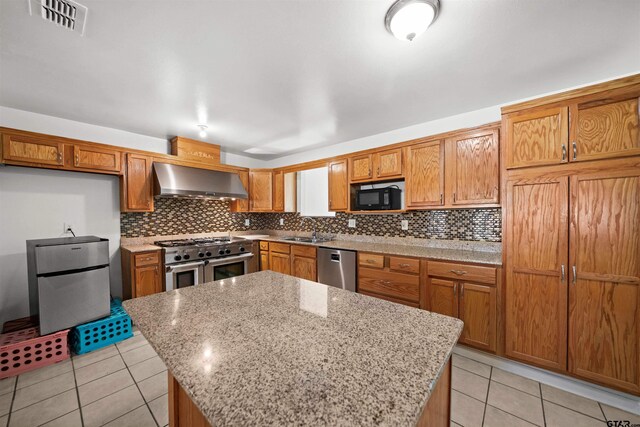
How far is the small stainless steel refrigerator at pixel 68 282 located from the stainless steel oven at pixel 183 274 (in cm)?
63

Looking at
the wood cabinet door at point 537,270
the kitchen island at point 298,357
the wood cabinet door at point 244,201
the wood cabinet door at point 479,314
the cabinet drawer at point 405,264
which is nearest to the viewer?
the kitchen island at point 298,357

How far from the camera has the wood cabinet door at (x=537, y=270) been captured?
1905mm

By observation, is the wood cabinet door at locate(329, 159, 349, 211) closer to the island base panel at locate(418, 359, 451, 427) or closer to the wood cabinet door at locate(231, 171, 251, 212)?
the wood cabinet door at locate(231, 171, 251, 212)

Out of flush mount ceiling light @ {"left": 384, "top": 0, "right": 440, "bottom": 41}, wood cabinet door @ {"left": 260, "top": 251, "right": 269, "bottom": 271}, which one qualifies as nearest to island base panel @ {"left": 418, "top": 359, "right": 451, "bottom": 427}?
flush mount ceiling light @ {"left": 384, "top": 0, "right": 440, "bottom": 41}

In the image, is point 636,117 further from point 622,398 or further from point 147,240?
point 147,240

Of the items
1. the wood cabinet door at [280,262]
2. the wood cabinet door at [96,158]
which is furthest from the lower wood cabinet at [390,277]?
the wood cabinet door at [96,158]

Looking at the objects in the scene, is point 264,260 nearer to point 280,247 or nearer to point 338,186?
point 280,247

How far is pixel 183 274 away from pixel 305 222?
82.1 inches

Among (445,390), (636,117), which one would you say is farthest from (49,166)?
(636,117)

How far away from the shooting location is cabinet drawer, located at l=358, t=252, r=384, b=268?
285 cm

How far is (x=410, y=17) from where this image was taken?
142 centimetres

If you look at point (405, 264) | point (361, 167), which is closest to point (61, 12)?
point (361, 167)

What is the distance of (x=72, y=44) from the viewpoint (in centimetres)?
169

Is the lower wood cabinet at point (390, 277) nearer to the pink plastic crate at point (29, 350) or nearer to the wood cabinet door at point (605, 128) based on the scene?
the wood cabinet door at point (605, 128)
